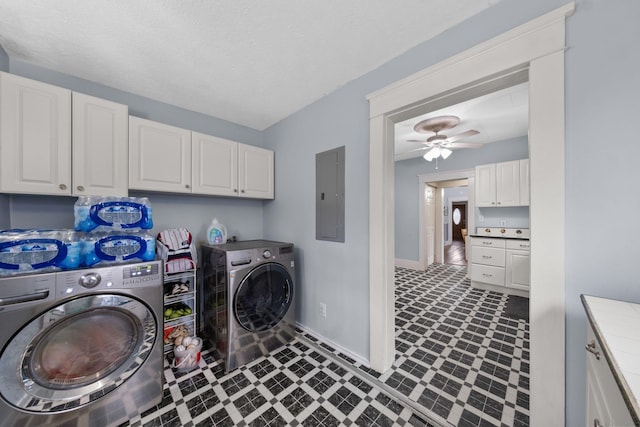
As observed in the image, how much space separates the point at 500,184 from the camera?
3594mm

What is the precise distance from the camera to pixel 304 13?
1.23 meters

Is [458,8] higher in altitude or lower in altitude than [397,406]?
higher

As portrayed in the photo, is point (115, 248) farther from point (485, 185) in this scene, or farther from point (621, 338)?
point (485, 185)

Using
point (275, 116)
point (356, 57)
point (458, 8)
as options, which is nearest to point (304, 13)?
point (356, 57)

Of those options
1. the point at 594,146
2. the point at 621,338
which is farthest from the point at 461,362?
the point at 594,146

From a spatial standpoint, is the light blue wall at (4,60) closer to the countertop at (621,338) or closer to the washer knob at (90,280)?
the washer knob at (90,280)

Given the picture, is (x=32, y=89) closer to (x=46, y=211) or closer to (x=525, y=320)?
(x=46, y=211)

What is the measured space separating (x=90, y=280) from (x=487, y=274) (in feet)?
15.2

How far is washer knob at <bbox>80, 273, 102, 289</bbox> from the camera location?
1177mm

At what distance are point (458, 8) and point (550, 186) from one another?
3.44 ft

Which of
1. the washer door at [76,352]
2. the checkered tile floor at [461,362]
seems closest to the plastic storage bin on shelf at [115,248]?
the washer door at [76,352]

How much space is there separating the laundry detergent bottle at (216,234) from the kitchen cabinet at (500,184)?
13.3 ft

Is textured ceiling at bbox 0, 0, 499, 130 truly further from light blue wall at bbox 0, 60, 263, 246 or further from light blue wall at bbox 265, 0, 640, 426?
light blue wall at bbox 265, 0, 640, 426

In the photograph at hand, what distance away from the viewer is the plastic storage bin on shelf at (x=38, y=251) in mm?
1105
